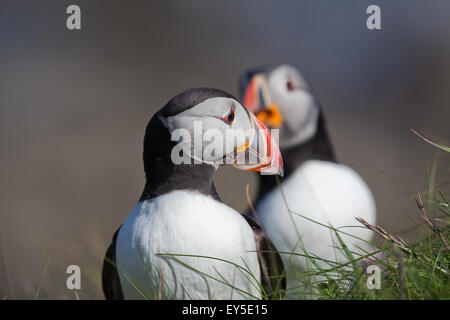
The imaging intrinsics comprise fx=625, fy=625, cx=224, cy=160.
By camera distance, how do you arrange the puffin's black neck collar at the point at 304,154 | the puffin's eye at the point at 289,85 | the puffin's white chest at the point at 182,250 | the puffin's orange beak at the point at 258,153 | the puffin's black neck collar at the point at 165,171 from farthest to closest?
1. the puffin's eye at the point at 289,85
2. the puffin's black neck collar at the point at 304,154
3. the puffin's orange beak at the point at 258,153
4. the puffin's black neck collar at the point at 165,171
5. the puffin's white chest at the point at 182,250

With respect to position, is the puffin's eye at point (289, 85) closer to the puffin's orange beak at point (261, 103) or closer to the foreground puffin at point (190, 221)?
the puffin's orange beak at point (261, 103)

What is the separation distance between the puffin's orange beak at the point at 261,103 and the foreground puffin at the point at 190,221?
82.9 inches

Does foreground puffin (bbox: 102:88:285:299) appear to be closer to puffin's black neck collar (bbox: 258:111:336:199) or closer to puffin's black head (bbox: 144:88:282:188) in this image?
puffin's black head (bbox: 144:88:282:188)

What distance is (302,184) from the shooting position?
14.2ft

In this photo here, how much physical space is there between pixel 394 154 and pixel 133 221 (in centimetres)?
957

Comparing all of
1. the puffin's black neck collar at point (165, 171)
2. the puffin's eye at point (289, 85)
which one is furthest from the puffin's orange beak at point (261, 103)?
the puffin's black neck collar at point (165, 171)

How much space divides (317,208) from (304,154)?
54cm

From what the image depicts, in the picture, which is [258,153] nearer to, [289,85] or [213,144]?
[213,144]

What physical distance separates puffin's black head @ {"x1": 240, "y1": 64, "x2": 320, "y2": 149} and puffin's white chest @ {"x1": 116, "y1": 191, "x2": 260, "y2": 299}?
231 cm

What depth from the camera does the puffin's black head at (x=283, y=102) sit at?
475 cm

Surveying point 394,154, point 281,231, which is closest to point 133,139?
point 394,154

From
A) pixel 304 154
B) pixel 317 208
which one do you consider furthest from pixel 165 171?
pixel 304 154

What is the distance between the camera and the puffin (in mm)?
4086
